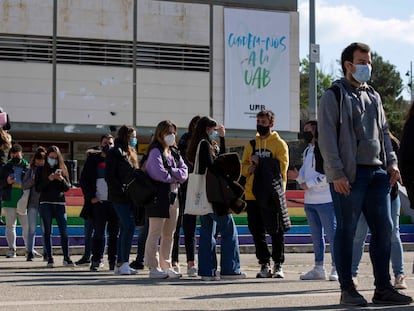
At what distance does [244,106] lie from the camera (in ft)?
140

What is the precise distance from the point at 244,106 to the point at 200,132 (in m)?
31.9

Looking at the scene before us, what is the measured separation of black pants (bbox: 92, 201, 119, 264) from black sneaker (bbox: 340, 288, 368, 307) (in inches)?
232

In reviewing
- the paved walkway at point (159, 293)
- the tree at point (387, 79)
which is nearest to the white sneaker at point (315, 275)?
the paved walkway at point (159, 293)

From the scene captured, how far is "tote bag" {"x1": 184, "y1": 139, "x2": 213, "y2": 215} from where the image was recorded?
1067cm

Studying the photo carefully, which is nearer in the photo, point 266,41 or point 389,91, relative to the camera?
point 266,41

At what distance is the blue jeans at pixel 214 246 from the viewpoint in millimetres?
10656

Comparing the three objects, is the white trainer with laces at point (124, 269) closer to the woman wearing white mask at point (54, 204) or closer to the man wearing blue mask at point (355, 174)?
the woman wearing white mask at point (54, 204)

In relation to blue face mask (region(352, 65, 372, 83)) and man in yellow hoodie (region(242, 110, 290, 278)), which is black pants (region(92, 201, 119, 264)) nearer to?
man in yellow hoodie (region(242, 110, 290, 278))

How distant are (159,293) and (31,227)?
298 inches

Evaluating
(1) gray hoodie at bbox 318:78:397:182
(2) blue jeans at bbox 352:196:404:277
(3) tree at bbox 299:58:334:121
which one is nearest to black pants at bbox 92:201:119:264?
(2) blue jeans at bbox 352:196:404:277

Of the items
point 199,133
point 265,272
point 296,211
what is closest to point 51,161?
point 199,133

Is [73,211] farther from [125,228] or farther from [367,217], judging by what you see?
[367,217]

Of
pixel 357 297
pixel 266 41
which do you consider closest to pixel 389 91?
pixel 266 41

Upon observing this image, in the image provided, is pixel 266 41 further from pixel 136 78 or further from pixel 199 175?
pixel 199 175
